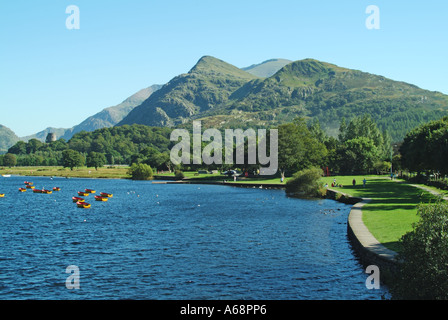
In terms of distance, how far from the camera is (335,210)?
232ft

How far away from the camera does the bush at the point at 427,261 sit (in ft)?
70.8

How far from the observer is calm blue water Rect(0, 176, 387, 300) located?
30.4 m

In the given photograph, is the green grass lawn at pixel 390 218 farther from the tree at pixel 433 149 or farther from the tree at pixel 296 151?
the tree at pixel 296 151

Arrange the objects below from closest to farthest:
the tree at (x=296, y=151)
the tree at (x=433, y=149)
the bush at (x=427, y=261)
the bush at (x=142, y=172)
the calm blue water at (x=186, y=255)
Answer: the bush at (x=427, y=261) → the calm blue water at (x=186, y=255) → the tree at (x=433, y=149) → the tree at (x=296, y=151) → the bush at (x=142, y=172)

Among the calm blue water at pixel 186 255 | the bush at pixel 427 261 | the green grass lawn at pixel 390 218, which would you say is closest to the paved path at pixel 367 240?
the green grass lawn at pixel 390 218

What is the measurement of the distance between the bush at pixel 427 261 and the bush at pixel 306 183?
7415 centimetres

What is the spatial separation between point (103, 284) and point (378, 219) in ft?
Answer: 99.5

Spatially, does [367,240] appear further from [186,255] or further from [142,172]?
[142,172]

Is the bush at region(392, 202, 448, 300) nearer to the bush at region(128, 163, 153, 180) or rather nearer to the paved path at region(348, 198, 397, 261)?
the paved path at region(348, 198, 397, 261)

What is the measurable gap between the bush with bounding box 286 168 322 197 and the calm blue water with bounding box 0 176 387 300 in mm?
23363

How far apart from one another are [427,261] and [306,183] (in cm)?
7891

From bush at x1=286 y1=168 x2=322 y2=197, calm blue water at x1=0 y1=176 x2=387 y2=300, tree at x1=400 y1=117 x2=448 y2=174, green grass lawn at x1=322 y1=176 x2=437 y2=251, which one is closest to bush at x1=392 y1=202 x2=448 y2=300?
calm blue water at x1=0 y1=176 x2=387 y2=300

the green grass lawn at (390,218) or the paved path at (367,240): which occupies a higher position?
the green grass lawn at (390,218)
